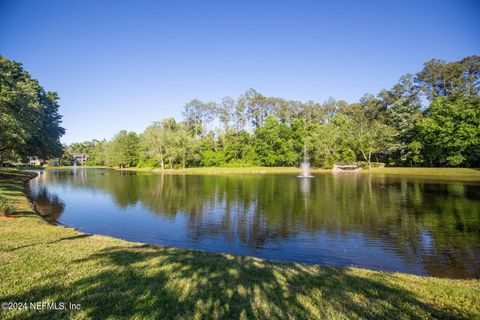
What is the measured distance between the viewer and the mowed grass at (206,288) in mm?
5305

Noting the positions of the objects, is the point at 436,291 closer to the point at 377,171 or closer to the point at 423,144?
the point at 377,171

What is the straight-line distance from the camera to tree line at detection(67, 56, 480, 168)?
6009 cm

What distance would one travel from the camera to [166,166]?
289 ft

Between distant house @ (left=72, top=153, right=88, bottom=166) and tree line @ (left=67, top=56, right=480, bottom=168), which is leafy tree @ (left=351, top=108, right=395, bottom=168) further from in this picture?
distant house @ (left=72, top=153, right=88, bottom=166)

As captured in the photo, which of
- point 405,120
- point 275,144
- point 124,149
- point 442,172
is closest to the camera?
point 442,172

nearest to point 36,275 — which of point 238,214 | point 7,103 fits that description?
point 238,214

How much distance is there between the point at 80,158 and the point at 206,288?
180m

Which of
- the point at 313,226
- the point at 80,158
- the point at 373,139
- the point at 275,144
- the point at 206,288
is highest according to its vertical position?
the point at 373,139

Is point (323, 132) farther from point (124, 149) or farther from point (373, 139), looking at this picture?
point (124, 149)

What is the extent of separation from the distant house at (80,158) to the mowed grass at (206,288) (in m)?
169

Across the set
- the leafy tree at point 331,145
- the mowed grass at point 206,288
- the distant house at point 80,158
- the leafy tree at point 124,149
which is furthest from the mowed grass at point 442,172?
the distant house at point 80,158

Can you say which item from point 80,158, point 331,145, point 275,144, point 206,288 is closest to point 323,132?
point 331,145

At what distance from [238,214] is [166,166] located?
7150 cm

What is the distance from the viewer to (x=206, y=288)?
21.0ft
